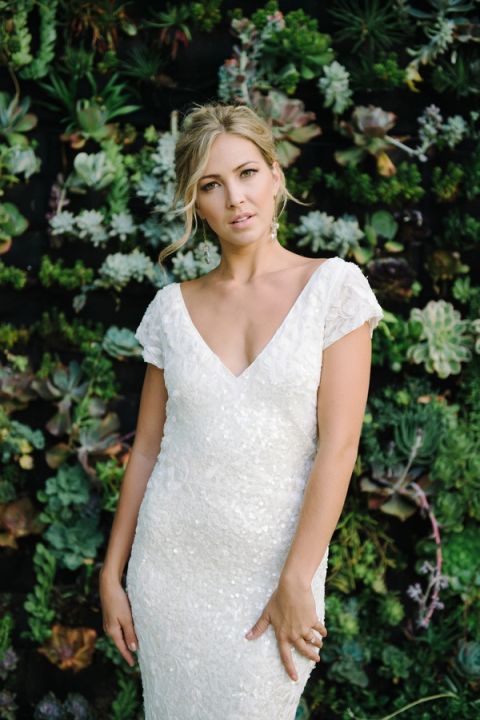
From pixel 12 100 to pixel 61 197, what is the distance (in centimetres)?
36

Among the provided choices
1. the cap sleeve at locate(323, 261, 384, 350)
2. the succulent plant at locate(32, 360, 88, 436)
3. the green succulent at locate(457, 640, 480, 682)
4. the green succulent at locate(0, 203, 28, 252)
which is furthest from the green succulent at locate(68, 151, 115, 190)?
the green succulent at locate(457, 640, 480, 682)

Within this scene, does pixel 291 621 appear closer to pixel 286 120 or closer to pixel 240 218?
pixel 240 218

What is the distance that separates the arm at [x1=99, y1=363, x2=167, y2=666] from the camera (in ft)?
6.97

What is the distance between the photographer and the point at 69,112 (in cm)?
288

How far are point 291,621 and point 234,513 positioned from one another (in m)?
0.26

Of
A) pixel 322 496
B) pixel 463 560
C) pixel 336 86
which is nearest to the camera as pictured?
pixel 322 496

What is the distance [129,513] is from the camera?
2.15m

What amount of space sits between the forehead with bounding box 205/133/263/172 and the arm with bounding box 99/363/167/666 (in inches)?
20.6

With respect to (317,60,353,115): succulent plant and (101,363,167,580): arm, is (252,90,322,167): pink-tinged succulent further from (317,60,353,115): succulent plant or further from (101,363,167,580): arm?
(101,363,167,580): arm

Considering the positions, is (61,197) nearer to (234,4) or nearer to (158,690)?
(234,4)

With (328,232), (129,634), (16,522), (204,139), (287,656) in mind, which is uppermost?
(204,139)

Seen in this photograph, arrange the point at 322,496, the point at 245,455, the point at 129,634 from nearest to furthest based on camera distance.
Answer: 1. the point at 322,496
2. the point at 245,455
3. the point at 129,634

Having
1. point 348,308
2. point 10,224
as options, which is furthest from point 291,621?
point 10,224

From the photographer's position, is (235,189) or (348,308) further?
(235,189)
